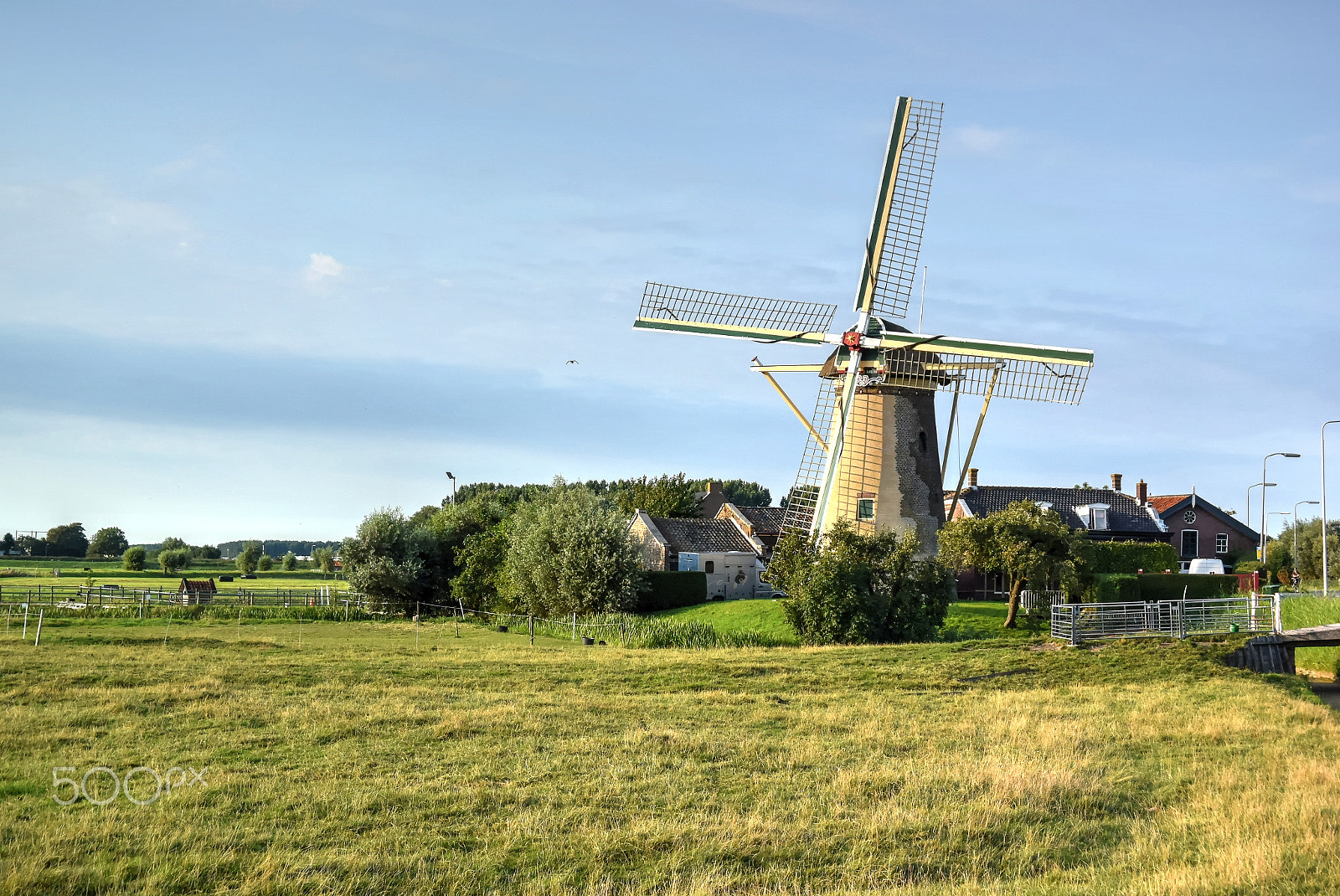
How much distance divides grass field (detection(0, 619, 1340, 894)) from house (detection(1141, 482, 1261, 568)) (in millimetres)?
47158

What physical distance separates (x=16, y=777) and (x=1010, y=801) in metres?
12.9

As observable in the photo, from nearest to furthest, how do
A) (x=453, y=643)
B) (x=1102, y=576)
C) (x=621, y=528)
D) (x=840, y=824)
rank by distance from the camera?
(x=840, y=824) → (x=453, y=643) → (x=1102, y=576) → (x=621, y=528)

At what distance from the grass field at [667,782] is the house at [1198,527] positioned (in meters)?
47.2

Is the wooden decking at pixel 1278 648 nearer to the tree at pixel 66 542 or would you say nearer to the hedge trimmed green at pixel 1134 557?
the hedge trimmed green at pixel 1134 557

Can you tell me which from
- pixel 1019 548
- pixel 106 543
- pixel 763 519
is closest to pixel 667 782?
pixel 1019 548

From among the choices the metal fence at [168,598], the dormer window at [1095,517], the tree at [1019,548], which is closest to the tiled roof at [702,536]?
the metal fence at [168,598]

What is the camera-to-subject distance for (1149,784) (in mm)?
14945

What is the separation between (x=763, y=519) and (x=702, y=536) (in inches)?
297

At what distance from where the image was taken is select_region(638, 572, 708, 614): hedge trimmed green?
178 ft

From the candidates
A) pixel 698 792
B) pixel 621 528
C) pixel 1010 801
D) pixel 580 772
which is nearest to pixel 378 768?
pixel 580 772

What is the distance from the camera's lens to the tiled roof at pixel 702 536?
62.7m

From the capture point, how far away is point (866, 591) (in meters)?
37.8

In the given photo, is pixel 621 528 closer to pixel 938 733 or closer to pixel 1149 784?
pixel 938 733

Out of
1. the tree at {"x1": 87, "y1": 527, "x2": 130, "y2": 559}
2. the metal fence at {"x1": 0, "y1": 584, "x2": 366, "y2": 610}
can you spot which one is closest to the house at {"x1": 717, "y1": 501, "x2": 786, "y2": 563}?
the metal fence at {"x1": 0, "y1": 584, "x2": 366, "y2": 610}
